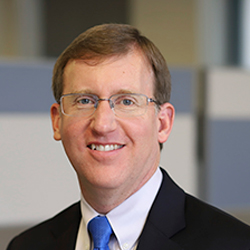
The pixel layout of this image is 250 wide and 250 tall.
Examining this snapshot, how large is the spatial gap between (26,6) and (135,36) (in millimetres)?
3217

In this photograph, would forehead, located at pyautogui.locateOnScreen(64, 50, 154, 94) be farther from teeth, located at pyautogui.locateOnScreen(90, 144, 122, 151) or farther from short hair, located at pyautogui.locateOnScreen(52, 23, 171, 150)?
teeth, located at pyautogui.locateOnScreen(90, 144, 122, 151)

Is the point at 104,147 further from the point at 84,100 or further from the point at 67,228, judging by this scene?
the point at 67,228

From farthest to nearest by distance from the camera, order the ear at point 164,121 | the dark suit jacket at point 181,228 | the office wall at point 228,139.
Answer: the office wall at point 228,139 → the ear at point 164,121 → the dark suit jacket at point 181,228

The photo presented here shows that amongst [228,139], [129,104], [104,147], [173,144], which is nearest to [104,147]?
[104,147]

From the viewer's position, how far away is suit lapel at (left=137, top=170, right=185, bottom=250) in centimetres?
89

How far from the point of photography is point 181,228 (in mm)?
917

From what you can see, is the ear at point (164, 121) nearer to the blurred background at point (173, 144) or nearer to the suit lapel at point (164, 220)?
the suit lapel at point (164, 220)

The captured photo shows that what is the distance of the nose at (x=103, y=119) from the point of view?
0.86m

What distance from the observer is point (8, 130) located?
1816 mm

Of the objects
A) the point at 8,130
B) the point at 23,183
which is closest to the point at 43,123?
the point at 8,130

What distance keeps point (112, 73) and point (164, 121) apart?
20 cm

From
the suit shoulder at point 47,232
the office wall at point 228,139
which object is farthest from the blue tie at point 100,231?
the office wall at point 228,139

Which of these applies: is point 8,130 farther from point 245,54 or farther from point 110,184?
A: point 245,54

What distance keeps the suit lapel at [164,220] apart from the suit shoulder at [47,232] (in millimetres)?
226
